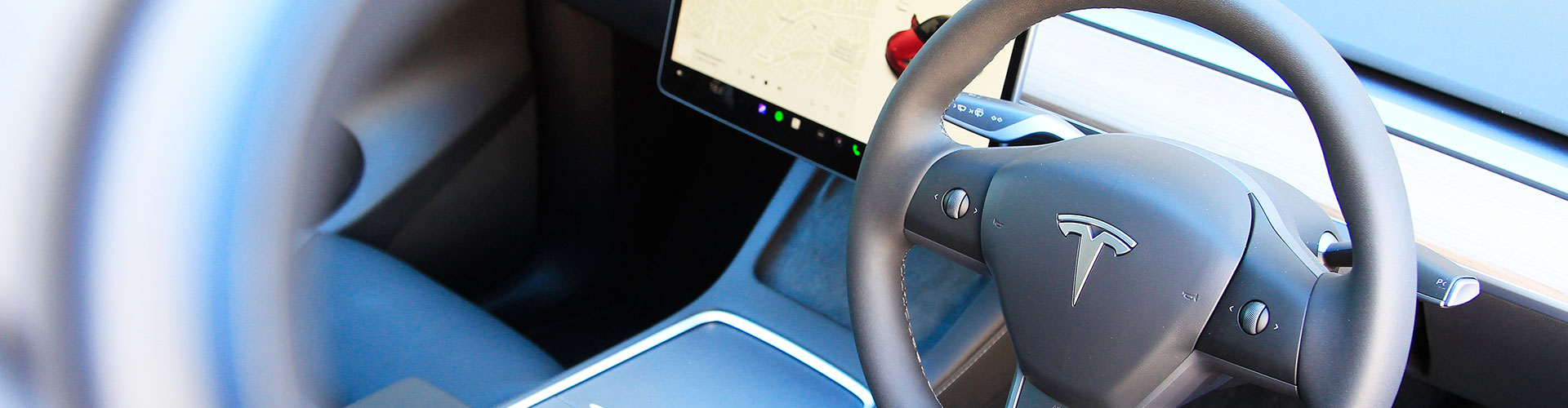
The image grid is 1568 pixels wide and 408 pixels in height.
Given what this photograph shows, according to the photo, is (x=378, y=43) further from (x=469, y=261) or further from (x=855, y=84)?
(x=469, y=261)

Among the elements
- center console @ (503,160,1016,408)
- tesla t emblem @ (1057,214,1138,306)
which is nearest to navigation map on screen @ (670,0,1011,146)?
center console @ (503,160,1016,408)

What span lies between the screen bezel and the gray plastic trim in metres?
0.17

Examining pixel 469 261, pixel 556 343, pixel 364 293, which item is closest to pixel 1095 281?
pixel 364 293

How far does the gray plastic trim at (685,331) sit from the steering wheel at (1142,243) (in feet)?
0.72

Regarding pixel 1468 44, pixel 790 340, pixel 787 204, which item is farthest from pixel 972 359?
pixel 1468 44

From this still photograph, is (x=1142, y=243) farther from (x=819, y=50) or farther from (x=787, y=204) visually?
(x=787, y=204)

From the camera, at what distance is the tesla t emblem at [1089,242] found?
561 millimetres

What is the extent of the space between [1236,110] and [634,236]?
88 centimetres

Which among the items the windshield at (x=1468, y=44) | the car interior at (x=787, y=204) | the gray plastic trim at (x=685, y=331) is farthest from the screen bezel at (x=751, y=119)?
the windshield at (x=1468, y=44)

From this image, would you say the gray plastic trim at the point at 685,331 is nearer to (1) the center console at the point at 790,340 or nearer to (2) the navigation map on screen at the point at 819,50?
(1) the center console at the point at 790,340

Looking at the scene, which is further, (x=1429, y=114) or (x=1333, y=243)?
(x=1429, y=114)

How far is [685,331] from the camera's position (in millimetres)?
945

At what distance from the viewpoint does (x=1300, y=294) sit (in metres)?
0.52

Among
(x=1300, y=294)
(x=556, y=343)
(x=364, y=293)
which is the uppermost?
(x=1300, y=294)
